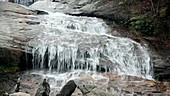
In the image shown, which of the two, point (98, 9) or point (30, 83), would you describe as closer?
point (30, 83)

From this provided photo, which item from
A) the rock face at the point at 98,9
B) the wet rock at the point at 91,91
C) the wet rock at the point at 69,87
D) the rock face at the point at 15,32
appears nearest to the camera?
the wet rock at the point at 91,91

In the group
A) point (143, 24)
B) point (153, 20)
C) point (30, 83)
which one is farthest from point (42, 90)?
point (153, 20)

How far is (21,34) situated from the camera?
15.8 metres

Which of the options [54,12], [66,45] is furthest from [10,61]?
[54,12]

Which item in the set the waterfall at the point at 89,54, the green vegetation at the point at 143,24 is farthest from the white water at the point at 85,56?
the green vegetation at the point at 143,24

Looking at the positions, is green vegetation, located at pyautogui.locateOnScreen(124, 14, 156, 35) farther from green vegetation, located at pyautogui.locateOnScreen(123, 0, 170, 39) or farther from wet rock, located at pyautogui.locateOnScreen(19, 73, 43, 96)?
wet rock, located at pyautogui.locateOnScreen(19, 73, 43, 96)

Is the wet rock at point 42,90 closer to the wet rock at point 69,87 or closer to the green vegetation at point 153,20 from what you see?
the wet rock at point 69,87

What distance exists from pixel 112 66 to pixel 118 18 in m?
5.44

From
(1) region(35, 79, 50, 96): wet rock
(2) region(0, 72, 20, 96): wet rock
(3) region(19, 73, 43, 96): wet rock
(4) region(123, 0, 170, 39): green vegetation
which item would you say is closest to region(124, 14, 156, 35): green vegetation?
(4) region(123, 0, 170, 39): green vegetation

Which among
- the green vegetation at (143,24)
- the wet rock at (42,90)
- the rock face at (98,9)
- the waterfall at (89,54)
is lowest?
the wet rock at (42,90)

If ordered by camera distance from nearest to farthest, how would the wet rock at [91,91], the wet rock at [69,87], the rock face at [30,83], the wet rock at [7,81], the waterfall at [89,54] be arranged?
the wet rock at [91,91], the wet rock at [69,87], the rock face at [30,83], the wet rock at [7,81], the waterfall at [89,54]

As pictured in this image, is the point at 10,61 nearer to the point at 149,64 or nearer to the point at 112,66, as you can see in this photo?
the point at 112,66

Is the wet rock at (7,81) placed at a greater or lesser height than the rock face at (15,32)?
lesser

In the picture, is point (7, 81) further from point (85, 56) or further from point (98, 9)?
point (98, 9)
